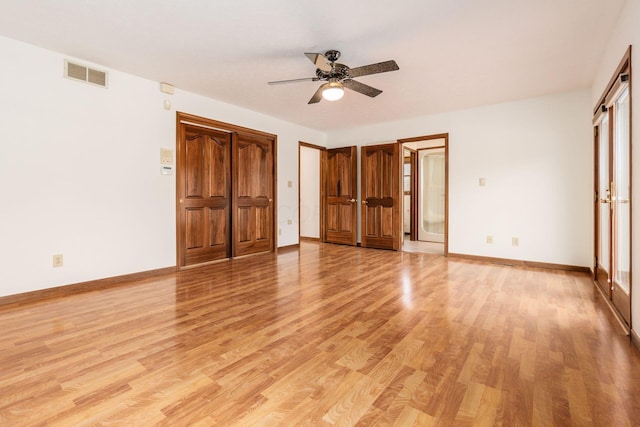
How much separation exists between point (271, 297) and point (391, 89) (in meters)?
3.06

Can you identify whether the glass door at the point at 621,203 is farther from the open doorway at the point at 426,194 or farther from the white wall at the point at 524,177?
the open doorway at the point at 426,194

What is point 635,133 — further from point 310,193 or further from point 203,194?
point 310,193

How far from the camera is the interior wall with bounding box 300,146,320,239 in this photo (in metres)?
7.41

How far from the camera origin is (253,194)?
5383 millimetres

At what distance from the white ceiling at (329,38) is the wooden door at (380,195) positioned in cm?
192

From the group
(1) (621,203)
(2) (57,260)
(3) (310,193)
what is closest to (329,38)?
(1) (621,203)

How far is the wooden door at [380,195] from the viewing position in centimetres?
592

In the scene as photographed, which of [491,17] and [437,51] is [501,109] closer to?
[437,51]

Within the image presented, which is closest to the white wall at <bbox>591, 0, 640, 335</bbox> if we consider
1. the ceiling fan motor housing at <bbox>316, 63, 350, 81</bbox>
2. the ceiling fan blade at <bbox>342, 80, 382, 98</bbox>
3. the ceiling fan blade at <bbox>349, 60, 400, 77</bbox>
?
the ceiling fan blade at <bbox>349, 60, 400, 77</bbox>

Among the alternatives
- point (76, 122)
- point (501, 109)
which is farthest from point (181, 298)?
point (501, 109)

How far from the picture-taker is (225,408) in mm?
1435

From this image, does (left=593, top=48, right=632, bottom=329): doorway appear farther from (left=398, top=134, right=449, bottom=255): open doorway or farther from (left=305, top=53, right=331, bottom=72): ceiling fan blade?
(left=398, top=134, right=449, bottom=255): open doorway

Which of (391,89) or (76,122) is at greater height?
(391,89)

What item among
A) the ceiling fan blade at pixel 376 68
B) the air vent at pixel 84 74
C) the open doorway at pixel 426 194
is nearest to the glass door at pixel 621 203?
the ceiling fan blade at pixel 376 68
